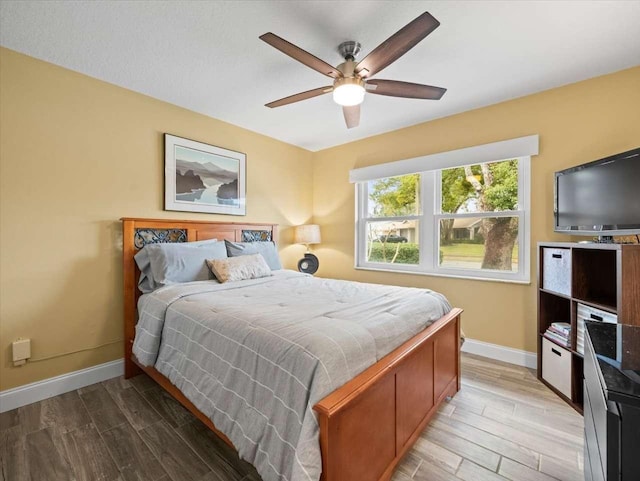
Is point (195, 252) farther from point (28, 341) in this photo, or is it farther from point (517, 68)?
point (517, 68)

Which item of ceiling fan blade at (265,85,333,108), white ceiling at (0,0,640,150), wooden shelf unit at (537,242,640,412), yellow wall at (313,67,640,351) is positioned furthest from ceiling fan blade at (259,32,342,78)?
wooden shelf unit at (537,242,640,412)

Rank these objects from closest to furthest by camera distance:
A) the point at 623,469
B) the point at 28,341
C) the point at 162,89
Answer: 1. the point at 623,469
2. the point at 28,341
3. the point at 162,89

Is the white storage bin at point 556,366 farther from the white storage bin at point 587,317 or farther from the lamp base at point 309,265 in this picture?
the lamp base at point 309,265

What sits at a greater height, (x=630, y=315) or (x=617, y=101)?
(x=617, y=101)

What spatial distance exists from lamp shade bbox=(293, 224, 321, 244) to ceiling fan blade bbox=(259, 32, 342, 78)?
235cm

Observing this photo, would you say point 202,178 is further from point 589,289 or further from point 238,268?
point 589,289

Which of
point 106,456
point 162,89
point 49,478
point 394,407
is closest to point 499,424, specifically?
point 394,407

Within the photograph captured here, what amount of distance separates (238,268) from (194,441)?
1324 millimetres

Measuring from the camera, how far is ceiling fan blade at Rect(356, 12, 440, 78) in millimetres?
1391

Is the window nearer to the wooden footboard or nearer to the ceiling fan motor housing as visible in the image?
the wooden footboard

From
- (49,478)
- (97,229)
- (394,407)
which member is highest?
(97,229)

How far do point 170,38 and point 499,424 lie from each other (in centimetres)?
333

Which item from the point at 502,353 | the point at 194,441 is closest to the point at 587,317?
the point at 502,353

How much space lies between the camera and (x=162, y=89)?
8.46 feet
